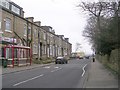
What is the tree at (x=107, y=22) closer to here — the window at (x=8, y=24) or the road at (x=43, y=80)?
the road at (x=43, y=80)

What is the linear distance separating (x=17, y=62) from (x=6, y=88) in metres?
24.8

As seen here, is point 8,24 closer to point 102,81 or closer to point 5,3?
point 5,3

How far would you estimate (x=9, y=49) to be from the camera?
3981 centimetres

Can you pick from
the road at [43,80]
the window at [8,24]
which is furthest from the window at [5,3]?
the road at [43,80]

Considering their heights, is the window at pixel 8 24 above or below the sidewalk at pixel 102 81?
above

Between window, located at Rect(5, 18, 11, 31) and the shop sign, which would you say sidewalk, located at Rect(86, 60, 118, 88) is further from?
window, located at Rect(5, 18, 11, 31)

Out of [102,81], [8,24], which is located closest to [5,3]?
[8,24]

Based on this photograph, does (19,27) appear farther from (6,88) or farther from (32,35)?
(6,88)

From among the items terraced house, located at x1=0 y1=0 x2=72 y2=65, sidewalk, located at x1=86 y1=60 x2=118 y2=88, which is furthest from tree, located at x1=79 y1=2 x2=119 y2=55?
terraced house, located at x1=0 y1=0 x2=72 y2=65

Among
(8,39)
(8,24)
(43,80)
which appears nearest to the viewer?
(43,80)

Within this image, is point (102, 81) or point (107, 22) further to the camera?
point (107, 22)

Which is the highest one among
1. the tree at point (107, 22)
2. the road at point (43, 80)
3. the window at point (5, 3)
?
the window at point (5, 3)

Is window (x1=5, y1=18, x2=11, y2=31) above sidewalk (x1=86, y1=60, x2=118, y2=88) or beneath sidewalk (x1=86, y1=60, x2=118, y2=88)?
above

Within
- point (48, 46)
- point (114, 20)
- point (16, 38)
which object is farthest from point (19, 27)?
point (114, 20)
